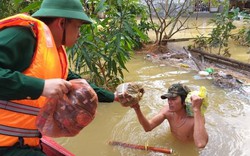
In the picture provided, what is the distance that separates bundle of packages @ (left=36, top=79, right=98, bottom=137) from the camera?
1.49 m

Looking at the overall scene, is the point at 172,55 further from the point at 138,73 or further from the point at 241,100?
the point at 241,100

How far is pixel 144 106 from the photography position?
4.98 m

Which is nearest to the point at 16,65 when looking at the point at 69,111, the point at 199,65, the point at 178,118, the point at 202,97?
the point at 69,111

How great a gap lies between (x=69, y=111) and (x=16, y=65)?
36cm

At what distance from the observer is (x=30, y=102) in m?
1.47

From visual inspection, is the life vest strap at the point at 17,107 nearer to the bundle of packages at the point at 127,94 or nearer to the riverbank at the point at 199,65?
the bundle of packages at the point at 127,94

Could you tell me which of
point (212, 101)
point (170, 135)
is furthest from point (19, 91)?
point (212, 101)

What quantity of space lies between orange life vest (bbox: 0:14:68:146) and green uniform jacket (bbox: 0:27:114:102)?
0.16ft

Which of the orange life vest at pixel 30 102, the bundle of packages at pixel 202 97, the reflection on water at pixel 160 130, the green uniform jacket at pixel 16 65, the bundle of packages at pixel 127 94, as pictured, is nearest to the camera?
the green uniform jacket at pixel 16 65

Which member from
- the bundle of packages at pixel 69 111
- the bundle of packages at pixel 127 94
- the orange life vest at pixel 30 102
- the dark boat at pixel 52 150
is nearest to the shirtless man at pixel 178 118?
the bundle of packages at pixel 127 94

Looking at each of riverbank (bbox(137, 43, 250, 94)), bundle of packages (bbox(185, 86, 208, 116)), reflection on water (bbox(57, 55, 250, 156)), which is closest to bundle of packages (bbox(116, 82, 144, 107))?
bundle of packages (bbox(185, 86, 208, 116))

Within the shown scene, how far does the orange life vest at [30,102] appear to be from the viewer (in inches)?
55.6

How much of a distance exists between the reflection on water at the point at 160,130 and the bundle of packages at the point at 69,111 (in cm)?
198

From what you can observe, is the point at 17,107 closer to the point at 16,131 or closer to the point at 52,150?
the point at 16,131
